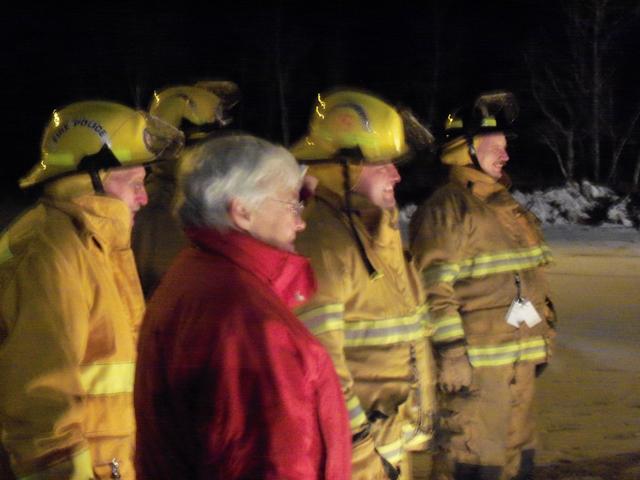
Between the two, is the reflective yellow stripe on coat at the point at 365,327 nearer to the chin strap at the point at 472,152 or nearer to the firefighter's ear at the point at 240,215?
the firefighter's ear at the point at 240,215

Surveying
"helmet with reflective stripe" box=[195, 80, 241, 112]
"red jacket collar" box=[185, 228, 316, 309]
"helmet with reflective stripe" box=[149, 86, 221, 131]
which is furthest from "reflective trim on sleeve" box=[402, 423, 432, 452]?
"helmet with reflective stripe" box=[195, 80, 241, 112]

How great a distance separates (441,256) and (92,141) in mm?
2015

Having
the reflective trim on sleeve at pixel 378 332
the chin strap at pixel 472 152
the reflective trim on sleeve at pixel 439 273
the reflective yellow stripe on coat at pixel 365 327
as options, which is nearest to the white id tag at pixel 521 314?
the reflective trim on sleeve at pixel 439 273

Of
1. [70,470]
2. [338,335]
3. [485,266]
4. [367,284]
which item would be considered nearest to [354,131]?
[367,284]

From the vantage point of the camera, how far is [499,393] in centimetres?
454

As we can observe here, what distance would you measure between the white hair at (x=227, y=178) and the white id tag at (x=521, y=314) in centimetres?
263

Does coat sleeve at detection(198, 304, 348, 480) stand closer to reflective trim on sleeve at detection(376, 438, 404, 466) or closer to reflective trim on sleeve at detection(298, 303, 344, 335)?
reflective trim on sleeve at detection(298, 303, 344, 335)

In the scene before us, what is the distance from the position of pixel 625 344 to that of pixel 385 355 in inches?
218

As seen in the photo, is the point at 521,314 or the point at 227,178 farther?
the point at 521,314

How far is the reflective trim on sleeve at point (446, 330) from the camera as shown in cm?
431

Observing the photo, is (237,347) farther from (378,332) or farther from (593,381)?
(593,381)

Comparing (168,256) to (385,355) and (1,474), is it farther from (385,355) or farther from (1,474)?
(1,474)

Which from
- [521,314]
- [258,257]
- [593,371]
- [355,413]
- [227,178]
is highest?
[227,178]

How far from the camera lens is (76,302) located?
8.38 feet
